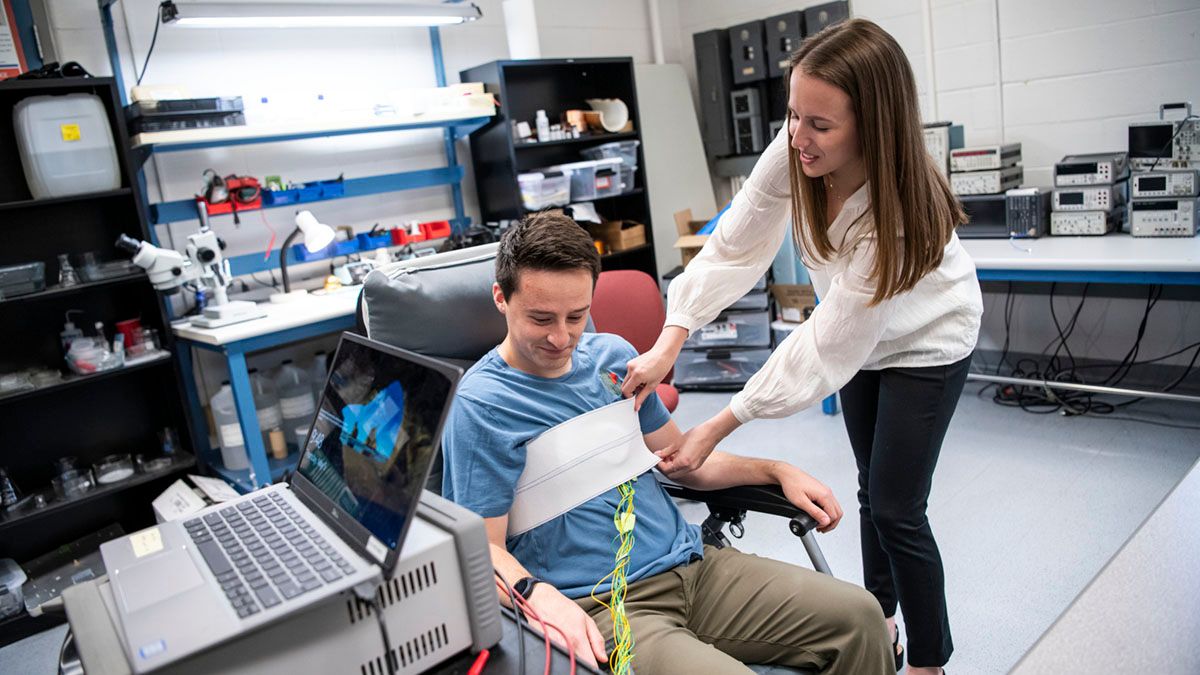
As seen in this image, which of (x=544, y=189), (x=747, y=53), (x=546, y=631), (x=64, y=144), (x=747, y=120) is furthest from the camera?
(x=747, y=120)

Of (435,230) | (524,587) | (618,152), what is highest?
(618,152)

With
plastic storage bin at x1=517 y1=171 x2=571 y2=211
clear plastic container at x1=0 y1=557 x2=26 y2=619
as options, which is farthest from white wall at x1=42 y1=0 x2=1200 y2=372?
clear plastic container at x1=0 y1=557 x2=26 y2=619

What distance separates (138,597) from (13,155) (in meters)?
2.82

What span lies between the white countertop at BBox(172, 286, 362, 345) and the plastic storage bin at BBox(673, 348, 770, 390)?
170 cm

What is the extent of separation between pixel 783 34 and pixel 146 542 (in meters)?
4.23

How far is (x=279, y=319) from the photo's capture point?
2996 mm

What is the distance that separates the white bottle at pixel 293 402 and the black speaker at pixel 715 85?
9.10ft

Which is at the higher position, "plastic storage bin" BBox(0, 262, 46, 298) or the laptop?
"plastic storage bin" BBox(0, 262, 46, 298)

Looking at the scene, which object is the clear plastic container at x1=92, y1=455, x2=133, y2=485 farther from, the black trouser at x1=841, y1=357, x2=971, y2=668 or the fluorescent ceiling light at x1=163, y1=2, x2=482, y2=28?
the black trouser at x1=841, y1=357, x2=971, y2=668

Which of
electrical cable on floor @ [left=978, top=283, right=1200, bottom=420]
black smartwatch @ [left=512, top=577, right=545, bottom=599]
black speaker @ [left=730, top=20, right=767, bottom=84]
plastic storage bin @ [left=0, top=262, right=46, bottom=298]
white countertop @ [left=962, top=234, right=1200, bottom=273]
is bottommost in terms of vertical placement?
electrical cable on floor @ [left=978, top=283, right=1200, bottom=420]

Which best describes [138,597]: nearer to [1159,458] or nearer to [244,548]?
[244,548]

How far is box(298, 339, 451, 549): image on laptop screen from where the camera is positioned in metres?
0.83

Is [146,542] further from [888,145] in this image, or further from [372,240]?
[372,240]

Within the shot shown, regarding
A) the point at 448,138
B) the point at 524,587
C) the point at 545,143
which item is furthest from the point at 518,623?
the point at 448,138
